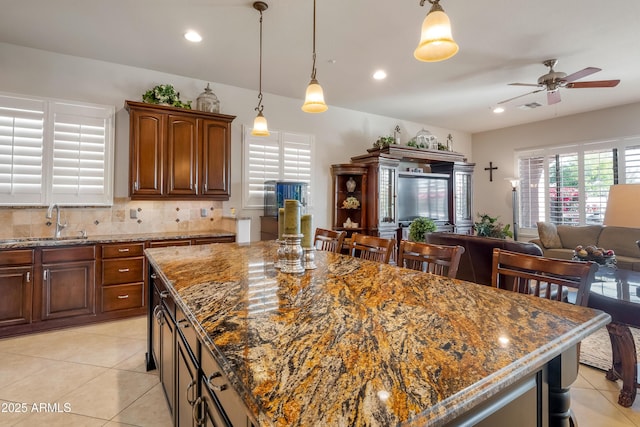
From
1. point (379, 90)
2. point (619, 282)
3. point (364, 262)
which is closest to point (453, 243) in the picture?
point (619, 282)

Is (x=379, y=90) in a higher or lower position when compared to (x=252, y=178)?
higher

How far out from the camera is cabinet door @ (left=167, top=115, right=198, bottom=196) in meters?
3.84

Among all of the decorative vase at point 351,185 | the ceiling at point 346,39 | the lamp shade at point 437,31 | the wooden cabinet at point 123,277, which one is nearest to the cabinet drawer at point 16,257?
the wooden cabinet at point 123,277

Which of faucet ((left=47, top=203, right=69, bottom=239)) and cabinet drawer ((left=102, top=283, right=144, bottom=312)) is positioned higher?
faucet ((left=47, top=203, right=69, bottom=239))

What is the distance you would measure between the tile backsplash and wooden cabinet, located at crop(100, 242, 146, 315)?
573mm

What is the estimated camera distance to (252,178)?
4719 millimetres

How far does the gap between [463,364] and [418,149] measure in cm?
559

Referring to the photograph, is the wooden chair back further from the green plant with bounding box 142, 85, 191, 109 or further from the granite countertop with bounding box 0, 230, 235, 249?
the green plant with bounding box 142, 85, 191, 109

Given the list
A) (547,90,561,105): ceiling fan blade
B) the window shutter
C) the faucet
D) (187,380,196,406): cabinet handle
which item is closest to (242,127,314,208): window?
the faucet

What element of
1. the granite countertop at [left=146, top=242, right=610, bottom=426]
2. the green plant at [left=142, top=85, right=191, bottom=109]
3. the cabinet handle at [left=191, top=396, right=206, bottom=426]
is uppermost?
the green plant at [left=142, top=85, right=191, bottom=109]

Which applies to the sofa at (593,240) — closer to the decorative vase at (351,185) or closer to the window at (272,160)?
the decorative vase at (351,185)

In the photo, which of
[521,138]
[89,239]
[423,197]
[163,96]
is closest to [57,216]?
[89,239]

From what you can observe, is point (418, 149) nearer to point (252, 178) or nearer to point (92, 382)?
point (252, 178)

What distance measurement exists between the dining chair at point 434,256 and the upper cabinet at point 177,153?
286 cm
